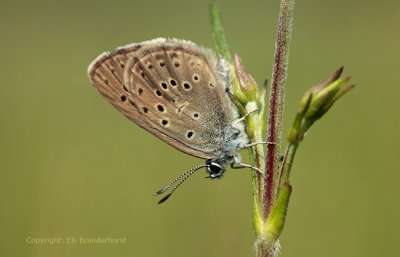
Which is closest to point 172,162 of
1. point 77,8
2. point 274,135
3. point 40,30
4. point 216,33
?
point 216,33

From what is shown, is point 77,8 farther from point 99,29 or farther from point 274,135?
point 274,135

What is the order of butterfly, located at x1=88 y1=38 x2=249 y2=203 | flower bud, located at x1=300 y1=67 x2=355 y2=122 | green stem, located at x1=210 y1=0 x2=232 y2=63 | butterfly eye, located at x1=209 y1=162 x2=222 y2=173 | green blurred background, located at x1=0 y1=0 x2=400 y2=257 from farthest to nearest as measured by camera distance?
green blurred background, located at x1=0 y1=0 x2=400 y2=257, butterfly eye, located at x1=209 y1=162 x2=222 y2=173, butterfly, located at x1=88 y1=38 x2=249 y2=203, green stem, located at x1=210 y1=0 x2=232 y2=63, flower bud, located at x1=300 y1=67 x2=355 y2=122

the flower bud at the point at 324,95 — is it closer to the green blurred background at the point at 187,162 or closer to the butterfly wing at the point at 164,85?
the butterfly wing at the point at 164,85

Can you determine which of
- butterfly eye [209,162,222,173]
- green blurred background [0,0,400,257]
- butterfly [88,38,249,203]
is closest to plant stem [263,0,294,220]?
butterfly [88,38,249,203]

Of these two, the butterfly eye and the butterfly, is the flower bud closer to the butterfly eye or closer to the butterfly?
the butterfly

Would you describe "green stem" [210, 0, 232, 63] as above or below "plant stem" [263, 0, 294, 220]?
above

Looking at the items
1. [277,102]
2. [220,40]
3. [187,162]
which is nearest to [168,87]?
[220,40]

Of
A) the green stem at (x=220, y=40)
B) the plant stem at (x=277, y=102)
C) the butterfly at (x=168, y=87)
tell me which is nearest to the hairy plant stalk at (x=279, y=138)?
the plant stem at (x=277, y=102)
